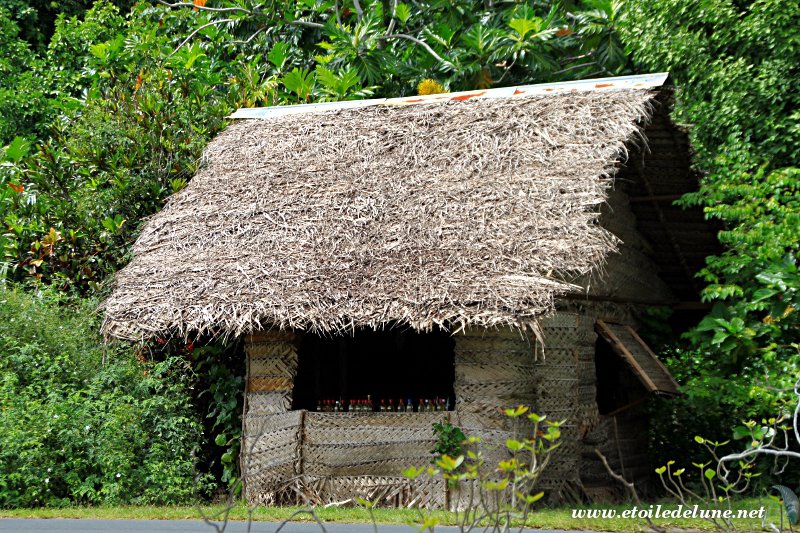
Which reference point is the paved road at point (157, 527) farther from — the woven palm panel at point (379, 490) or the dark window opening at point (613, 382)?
the dark window opening at point (613, 382)

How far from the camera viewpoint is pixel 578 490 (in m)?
9.41

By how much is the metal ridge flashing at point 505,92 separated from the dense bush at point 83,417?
3.43 meters

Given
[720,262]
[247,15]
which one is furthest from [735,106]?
[247,15]

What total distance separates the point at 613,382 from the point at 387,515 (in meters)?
4.31

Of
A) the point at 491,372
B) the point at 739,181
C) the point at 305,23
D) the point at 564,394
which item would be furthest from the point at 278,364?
the point at 305,23

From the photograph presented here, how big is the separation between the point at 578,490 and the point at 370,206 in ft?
11.1

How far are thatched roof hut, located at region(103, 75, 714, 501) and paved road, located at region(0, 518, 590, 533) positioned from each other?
1.37 metres

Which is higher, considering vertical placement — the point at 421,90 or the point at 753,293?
the point at 421,90

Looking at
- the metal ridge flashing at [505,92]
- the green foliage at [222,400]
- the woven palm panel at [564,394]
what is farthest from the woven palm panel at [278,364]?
the metal ridge flashing at [505,92]

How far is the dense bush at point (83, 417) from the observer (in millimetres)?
9250

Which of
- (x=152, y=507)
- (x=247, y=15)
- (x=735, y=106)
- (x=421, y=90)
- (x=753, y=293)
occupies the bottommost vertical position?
(x=152, y=507)

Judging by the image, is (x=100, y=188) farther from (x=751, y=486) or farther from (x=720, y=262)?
(x=751, y=486)

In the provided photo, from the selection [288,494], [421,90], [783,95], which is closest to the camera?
[288,494]

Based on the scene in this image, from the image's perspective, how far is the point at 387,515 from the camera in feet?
27.8
